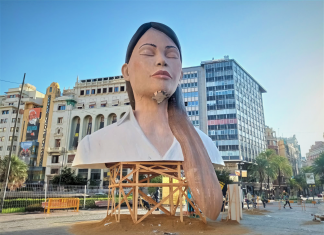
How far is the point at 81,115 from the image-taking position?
55531 mm

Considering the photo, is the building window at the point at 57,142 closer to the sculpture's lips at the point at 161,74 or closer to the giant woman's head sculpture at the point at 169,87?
the giant woman's head sculpture at the point at 169,87

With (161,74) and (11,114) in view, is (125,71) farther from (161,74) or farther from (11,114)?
(11,114)

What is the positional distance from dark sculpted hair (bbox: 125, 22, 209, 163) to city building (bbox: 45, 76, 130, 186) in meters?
42.0

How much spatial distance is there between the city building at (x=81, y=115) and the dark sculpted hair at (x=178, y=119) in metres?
42.0

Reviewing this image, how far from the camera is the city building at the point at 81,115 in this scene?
176 feet

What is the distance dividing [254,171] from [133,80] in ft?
168

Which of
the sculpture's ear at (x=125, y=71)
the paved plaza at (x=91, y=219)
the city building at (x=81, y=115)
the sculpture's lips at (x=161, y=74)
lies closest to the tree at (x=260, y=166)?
the city building at (x=81, y=115)

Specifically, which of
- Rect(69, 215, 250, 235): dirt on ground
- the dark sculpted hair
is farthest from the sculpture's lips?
Rect(69, 215, 250, 235): dirt on ground

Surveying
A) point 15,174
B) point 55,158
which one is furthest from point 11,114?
point 15,174

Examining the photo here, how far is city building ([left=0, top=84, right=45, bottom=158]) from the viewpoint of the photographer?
2436 inches

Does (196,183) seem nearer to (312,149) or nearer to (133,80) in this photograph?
(133,80)

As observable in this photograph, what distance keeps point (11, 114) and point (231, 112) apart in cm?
5381

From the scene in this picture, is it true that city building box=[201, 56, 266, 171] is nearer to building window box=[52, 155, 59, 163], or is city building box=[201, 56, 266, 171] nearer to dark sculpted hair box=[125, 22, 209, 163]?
building window box=[52, 155, 59, 163]

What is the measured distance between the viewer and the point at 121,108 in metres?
53.2
